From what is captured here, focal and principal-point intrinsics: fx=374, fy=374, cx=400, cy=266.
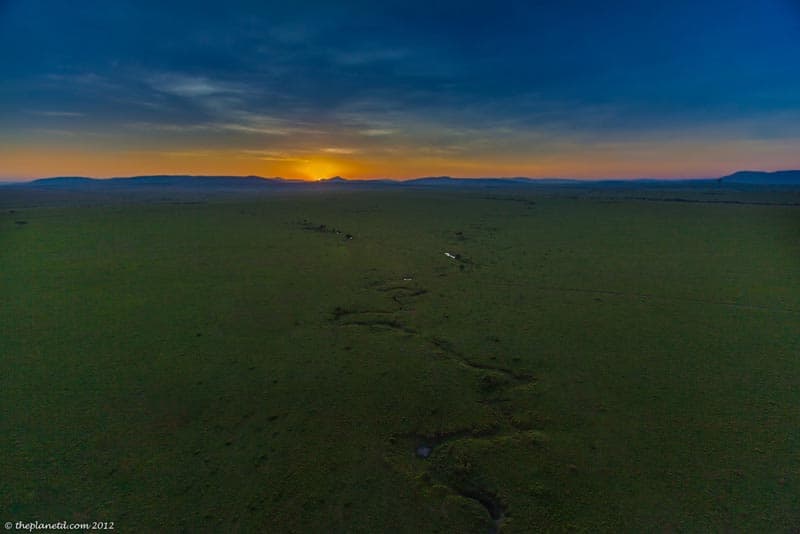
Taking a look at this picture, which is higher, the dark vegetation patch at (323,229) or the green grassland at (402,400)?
the dark vegetation patch at (323,229)

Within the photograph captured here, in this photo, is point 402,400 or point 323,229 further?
point 323,229

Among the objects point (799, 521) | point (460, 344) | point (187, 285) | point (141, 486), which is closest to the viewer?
point (799, 521)

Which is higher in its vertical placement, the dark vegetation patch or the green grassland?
the dark vegetation patch

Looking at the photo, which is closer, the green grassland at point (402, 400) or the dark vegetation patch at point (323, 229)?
the green grassland at point (402, 400)

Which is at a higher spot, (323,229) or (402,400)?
(323,229)

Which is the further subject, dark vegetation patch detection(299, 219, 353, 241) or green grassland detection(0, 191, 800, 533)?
dark vegetation patch detection(299, 219, 353, 241)

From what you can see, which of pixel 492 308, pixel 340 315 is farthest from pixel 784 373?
pixel 340 315

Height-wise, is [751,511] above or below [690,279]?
below

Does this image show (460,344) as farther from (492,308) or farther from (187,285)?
(187,285)
